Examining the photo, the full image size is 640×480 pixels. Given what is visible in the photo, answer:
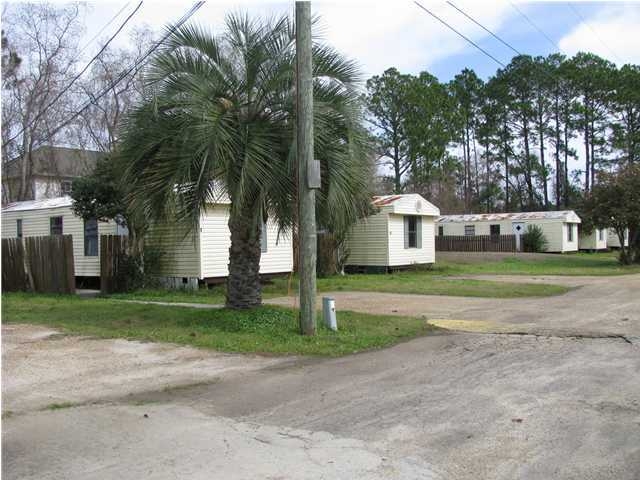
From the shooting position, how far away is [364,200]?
37.8 ft

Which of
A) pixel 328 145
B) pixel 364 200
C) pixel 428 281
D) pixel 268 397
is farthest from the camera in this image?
pixel 428 281

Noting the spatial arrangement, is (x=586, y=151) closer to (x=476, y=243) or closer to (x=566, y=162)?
(x=566, y=162)

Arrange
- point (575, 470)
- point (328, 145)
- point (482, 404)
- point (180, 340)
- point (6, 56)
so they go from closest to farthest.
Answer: point (575, 470) < point (482, 404) < point (180, 340) < point (328, 145) < point (6, 56)

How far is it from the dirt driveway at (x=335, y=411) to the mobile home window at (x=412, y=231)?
660 inches

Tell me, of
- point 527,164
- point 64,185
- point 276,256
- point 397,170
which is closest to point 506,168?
point 527,164

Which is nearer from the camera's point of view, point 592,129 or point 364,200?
point 364,200

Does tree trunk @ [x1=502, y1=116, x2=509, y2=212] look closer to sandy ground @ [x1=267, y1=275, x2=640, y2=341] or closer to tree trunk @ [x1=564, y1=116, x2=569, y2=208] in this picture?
tree trunk @ [x1=564, y1=116, x2=569, y2=208]

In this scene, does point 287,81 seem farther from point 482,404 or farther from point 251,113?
point 482,404

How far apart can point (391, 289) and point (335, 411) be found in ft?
42.2

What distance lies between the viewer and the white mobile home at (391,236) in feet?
82.6

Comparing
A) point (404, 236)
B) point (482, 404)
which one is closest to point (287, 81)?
point (482, 404)

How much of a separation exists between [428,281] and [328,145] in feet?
37.7

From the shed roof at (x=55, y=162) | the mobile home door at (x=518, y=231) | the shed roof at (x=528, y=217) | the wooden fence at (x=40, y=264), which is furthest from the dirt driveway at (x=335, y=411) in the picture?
the shed roof at (x=528, y=217)

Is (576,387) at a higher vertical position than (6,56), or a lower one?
lower
